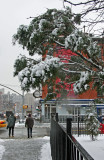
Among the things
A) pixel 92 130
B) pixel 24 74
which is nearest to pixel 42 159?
→ pixel 24 74

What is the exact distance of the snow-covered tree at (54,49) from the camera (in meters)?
7.27

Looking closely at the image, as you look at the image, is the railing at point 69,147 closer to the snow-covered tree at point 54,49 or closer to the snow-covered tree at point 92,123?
the snow-covered tree at point 54,49

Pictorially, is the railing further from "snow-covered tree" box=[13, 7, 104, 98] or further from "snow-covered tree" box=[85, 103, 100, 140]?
"snow-covered tree" box=[85, 103, 100, 140]

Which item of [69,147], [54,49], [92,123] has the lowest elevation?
[92,123]

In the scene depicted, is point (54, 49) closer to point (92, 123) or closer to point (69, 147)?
point (92, 123)

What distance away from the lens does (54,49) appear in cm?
962

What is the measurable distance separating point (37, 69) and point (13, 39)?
125 inches

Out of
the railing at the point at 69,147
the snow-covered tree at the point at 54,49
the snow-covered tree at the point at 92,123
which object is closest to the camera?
the railing at the point at 69,147

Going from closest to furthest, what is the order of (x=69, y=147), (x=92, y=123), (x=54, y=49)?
(x=69, y=147)
(x=54, y=49)
(x=92, y=123)

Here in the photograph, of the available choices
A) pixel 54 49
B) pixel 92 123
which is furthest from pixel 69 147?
pixel 92 123

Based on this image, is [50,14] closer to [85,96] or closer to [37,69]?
[37,69]

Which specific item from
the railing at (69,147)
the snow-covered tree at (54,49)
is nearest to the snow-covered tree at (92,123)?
the snow-covered tree at (54,49)

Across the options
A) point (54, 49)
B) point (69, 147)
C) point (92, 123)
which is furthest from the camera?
point (92, 123)

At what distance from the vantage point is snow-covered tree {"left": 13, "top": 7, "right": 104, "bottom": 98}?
7273mm
